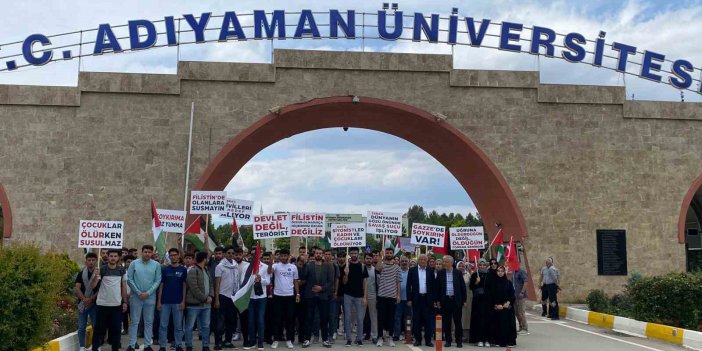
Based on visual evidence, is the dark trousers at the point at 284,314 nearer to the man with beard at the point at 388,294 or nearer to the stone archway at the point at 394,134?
the man with beard at the point at 388,294

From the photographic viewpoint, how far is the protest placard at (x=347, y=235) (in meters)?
16.1

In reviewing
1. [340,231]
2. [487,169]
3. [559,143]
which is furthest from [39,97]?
[559,143]

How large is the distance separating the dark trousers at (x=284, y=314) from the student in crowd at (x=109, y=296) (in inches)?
115

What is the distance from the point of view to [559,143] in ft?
77.6

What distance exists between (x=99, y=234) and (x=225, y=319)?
376cm

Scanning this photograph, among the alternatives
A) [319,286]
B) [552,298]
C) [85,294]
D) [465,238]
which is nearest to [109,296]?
[85,294]

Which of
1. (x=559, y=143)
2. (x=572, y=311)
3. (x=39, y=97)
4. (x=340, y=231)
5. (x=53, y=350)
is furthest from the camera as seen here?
(x=559, y=143)

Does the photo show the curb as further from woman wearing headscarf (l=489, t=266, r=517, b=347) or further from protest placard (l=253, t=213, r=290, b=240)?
protest placard (l=253, t=213, r=290, b=240)

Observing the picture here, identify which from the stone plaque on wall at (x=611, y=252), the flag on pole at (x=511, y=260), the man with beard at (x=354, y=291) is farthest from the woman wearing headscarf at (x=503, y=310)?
the stone plaque on wall at (x=611, y=252)

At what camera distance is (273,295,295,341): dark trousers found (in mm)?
13180

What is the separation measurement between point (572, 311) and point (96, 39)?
17.3 meters

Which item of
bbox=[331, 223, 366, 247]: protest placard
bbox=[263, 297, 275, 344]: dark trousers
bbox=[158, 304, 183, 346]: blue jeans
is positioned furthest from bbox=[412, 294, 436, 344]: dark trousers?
bbox=[158, 304, 183, 346]: blue jeans

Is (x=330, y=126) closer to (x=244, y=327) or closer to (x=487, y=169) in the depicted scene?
(x=487, y=169)

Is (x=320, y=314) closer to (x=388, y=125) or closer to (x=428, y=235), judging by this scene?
(x=428, y=235)
